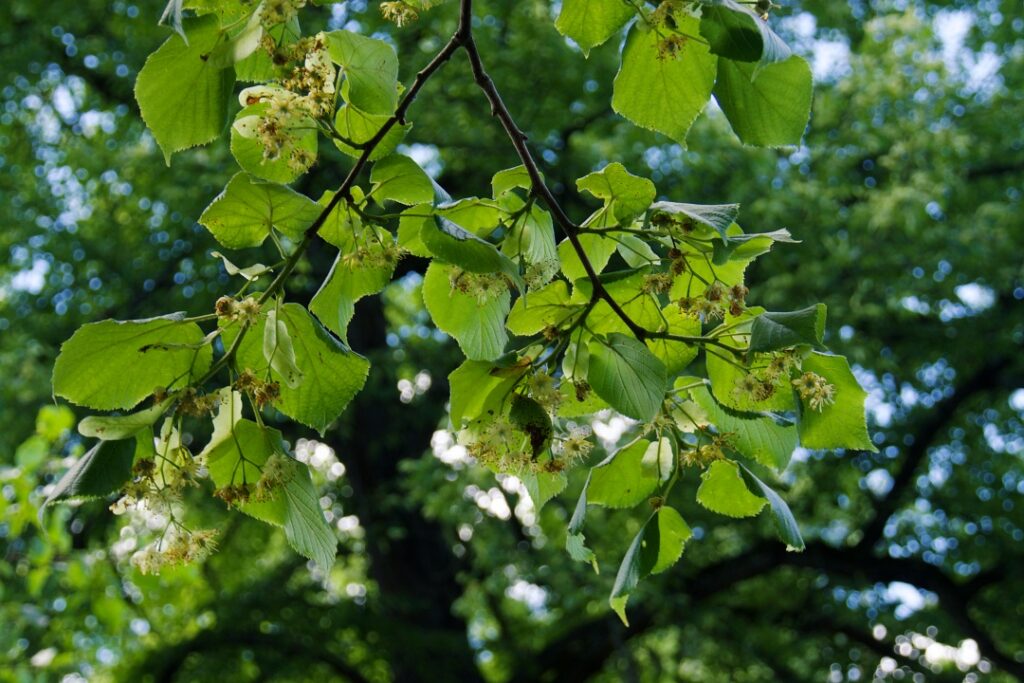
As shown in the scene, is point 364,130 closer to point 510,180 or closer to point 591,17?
point 510,180

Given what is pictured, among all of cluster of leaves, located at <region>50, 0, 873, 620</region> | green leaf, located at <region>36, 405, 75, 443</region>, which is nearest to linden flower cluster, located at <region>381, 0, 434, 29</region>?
cluster of leaves, located at <region>50, 0, 873, 620</region>

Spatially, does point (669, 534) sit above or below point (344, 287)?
below

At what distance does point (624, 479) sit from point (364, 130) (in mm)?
479

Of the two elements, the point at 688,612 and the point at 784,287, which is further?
the point at 688,612

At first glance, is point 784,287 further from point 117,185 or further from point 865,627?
point 117,185

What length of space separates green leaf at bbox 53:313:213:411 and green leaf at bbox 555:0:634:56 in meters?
0.49

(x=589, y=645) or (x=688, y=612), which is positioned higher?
(x=688, y=612)

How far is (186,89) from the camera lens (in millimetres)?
1104

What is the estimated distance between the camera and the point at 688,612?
834cm

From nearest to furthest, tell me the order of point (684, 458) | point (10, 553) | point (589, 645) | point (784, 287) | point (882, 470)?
point (684, 458), point (10, 553), point (784, 287), point (589, 645), point (882, 470)

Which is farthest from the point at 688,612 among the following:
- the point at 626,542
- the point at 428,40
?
the point at 428,40

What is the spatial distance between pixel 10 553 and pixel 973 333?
23.2 ft

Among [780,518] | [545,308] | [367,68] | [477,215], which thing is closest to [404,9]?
[367,68]

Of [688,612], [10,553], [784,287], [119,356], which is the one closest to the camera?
[119,356]
